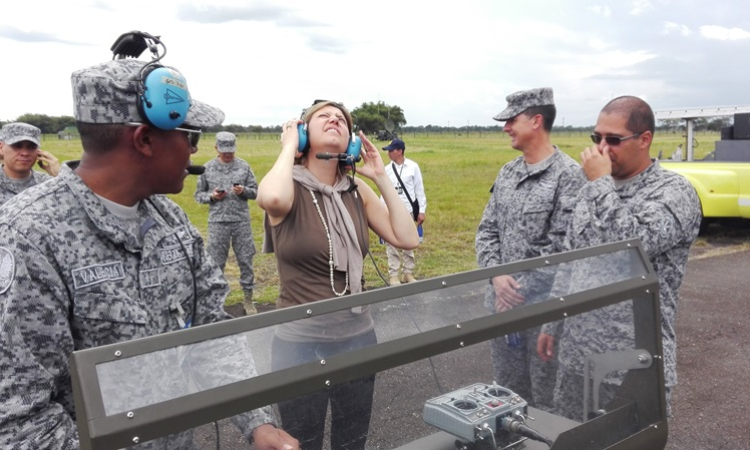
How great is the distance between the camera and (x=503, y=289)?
180 cm

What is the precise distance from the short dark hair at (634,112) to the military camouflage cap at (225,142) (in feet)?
18.1

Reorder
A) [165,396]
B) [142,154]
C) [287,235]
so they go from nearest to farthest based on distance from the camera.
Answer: [165,396] < [142,154] < [287,235]

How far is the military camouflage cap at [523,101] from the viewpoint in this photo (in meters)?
3.71

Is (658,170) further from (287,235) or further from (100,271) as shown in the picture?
(100,271)

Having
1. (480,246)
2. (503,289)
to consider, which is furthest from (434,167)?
(503,289)

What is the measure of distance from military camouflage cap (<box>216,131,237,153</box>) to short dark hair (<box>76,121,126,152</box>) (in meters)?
6.19

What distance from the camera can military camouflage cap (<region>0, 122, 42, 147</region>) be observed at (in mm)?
6383

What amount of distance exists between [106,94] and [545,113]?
2.62 metres

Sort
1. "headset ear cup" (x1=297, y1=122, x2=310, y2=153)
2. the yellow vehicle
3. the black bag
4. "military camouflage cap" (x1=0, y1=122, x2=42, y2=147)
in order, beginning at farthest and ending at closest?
the yellow vehicle
the black bag
"military camouflage cap" (x1=0, y1=122, x2=42, y2=147)
"headset ear cup" (x1=297, y1=122, x2=310, y2=153)

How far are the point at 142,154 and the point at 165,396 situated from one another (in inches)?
30.8

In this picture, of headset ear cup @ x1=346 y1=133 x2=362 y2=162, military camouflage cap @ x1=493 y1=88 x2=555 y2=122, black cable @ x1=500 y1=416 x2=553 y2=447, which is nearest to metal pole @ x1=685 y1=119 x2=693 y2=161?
military camouflage cap @ x1=493 y1=88 x2=555 y2=122

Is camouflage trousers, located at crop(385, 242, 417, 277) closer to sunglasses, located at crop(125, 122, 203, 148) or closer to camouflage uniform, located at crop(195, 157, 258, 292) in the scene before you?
camouflage uniform, located at crop(195, 157, 258, 292)

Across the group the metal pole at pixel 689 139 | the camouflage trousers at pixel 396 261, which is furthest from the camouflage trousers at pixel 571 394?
the metal pole at pixel 689 139

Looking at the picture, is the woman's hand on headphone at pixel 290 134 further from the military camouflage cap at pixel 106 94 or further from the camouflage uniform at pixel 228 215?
the camouflage uniform at pixel 228 215
